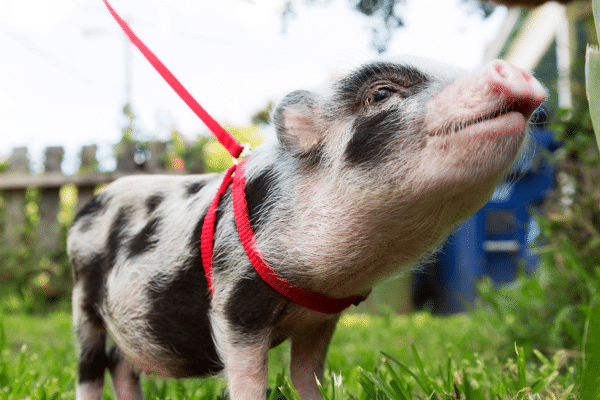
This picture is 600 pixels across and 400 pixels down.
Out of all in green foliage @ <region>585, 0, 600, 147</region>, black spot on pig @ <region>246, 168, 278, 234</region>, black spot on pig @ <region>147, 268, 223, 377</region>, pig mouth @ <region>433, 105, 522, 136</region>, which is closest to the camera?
green foliage @ <region>585, 0, 600, 147</region>

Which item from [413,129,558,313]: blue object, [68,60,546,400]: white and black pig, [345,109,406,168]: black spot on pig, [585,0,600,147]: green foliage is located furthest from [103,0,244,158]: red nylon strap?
[413,129,558,313]: blue object

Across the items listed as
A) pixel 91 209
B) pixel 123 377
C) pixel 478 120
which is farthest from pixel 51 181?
pixel 478 120

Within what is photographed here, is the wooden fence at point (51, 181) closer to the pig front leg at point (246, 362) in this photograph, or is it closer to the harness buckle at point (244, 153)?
the harness buckle at point (244, 153)

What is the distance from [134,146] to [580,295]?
473 centimetres

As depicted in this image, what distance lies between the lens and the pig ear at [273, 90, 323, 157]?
1.27m

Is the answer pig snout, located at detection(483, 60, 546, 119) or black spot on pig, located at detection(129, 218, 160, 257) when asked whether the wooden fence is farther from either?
pig snout, located at detection(483, 60, 546, 119)

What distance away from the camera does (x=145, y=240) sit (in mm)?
1587

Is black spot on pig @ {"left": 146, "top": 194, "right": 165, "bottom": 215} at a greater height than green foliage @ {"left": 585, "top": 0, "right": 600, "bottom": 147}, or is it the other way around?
green foliage @ {"left": 585, "top": 0, "right": 600, "bottom": 147}

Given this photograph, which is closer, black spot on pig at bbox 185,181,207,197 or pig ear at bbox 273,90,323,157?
pig ear at bbox 273,90,323,157

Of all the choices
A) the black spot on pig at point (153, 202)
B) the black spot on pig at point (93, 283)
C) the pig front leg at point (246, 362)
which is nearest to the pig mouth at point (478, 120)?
the pig front leg at point (246, 362)

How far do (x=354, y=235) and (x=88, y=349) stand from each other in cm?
113

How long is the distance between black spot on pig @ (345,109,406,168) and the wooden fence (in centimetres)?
474

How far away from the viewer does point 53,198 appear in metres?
5.99

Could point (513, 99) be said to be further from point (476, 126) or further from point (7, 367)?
point (7, 367)
